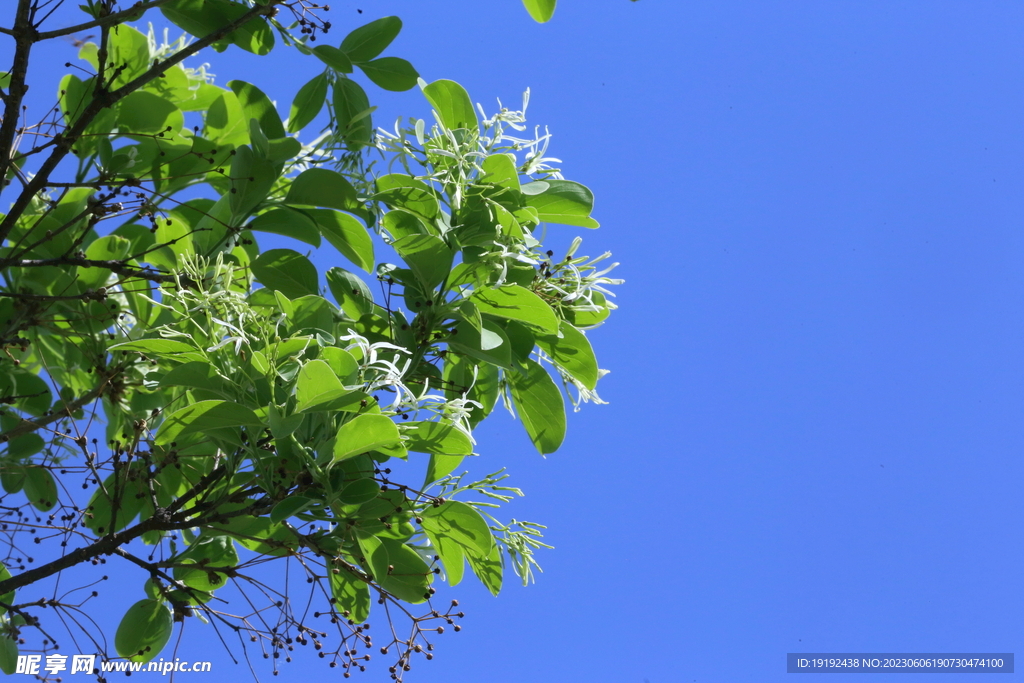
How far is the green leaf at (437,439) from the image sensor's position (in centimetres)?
169

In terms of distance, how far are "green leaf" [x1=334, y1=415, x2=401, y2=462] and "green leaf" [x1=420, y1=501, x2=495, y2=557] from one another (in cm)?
38

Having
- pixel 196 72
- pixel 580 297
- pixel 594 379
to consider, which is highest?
pixel 196 72

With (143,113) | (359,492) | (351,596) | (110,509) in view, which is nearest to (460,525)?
(359,492)

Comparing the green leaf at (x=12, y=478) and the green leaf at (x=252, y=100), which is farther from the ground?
the green leaf at (x=252, y=100)

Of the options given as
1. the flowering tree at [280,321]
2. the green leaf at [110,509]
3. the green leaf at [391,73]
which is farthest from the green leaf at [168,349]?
the green leaf at [391,73]

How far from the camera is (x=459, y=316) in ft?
6.25

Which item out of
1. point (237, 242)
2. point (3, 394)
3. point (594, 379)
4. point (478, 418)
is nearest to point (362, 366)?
point (478, 418)

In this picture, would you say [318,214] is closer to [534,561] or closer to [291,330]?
[291,330]

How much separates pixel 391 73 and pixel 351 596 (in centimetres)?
147

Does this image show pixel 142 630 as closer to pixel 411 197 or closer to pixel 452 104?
pixel 411 197

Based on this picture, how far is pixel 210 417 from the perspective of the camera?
5.21ft

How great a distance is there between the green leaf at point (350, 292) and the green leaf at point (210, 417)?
55 centimetres

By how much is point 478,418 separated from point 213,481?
26.0 inches

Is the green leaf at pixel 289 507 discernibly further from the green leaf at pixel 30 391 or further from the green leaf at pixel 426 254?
the green leaf at pixel 30 391
